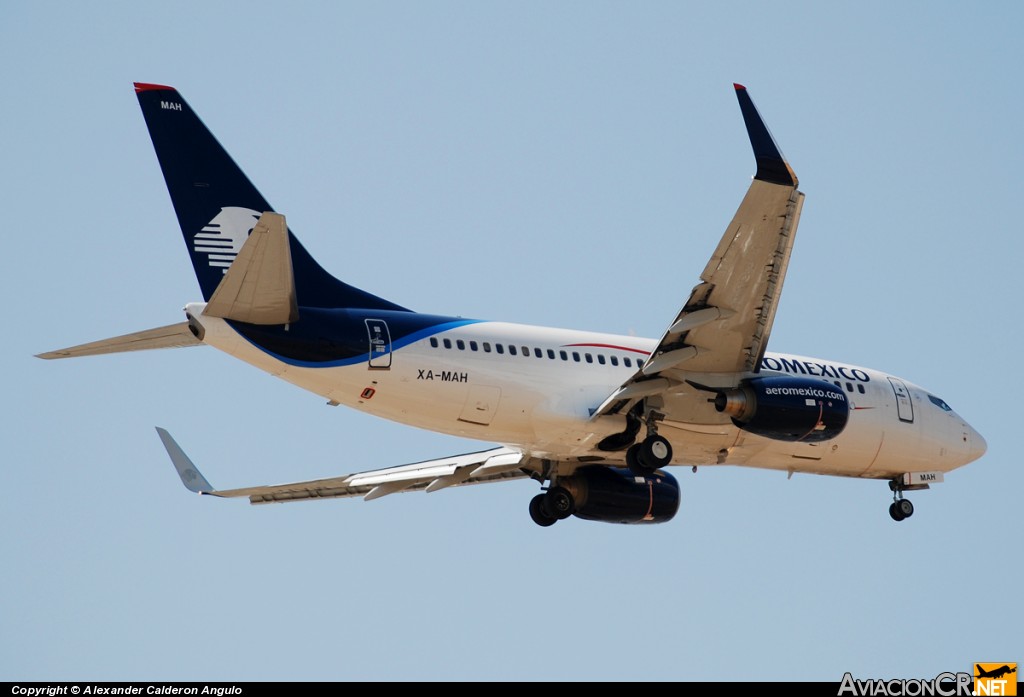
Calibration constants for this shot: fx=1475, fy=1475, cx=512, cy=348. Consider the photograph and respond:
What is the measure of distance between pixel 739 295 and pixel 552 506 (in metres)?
7.22

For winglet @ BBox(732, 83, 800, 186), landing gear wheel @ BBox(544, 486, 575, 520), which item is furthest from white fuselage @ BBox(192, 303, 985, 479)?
winglet @ BBox(732, 83, 800, 186)

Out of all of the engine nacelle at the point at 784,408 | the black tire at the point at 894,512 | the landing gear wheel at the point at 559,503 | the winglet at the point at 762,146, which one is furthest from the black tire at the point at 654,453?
the black tire at the point at 894,512

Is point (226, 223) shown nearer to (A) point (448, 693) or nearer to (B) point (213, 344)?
A: (B) point (213, 344)

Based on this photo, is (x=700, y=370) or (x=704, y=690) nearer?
(x=704, y=690)

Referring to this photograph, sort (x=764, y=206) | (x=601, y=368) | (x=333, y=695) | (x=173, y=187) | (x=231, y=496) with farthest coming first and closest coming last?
(x=231, y=496) → (x=601, y=368) → (x=173, y=187) → (x=764, y=206) → (x=333, y=695)

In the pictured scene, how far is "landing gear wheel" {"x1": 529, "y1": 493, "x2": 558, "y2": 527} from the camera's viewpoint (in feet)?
100

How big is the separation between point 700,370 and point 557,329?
298 centimetres

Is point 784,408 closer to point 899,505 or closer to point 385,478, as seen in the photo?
point 899,505

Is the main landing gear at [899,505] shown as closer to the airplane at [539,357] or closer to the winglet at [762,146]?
the airplane at [539,357]

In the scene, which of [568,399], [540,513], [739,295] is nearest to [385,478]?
[540,513]

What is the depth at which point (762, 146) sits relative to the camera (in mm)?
23266

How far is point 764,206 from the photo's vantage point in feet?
77.9

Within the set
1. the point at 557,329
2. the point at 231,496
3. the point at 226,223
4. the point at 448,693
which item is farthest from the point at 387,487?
the point at 448,693

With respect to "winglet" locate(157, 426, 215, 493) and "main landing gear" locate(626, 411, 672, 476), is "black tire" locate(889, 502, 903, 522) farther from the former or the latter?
"winglet" locate(157, 426, 215, 493)
